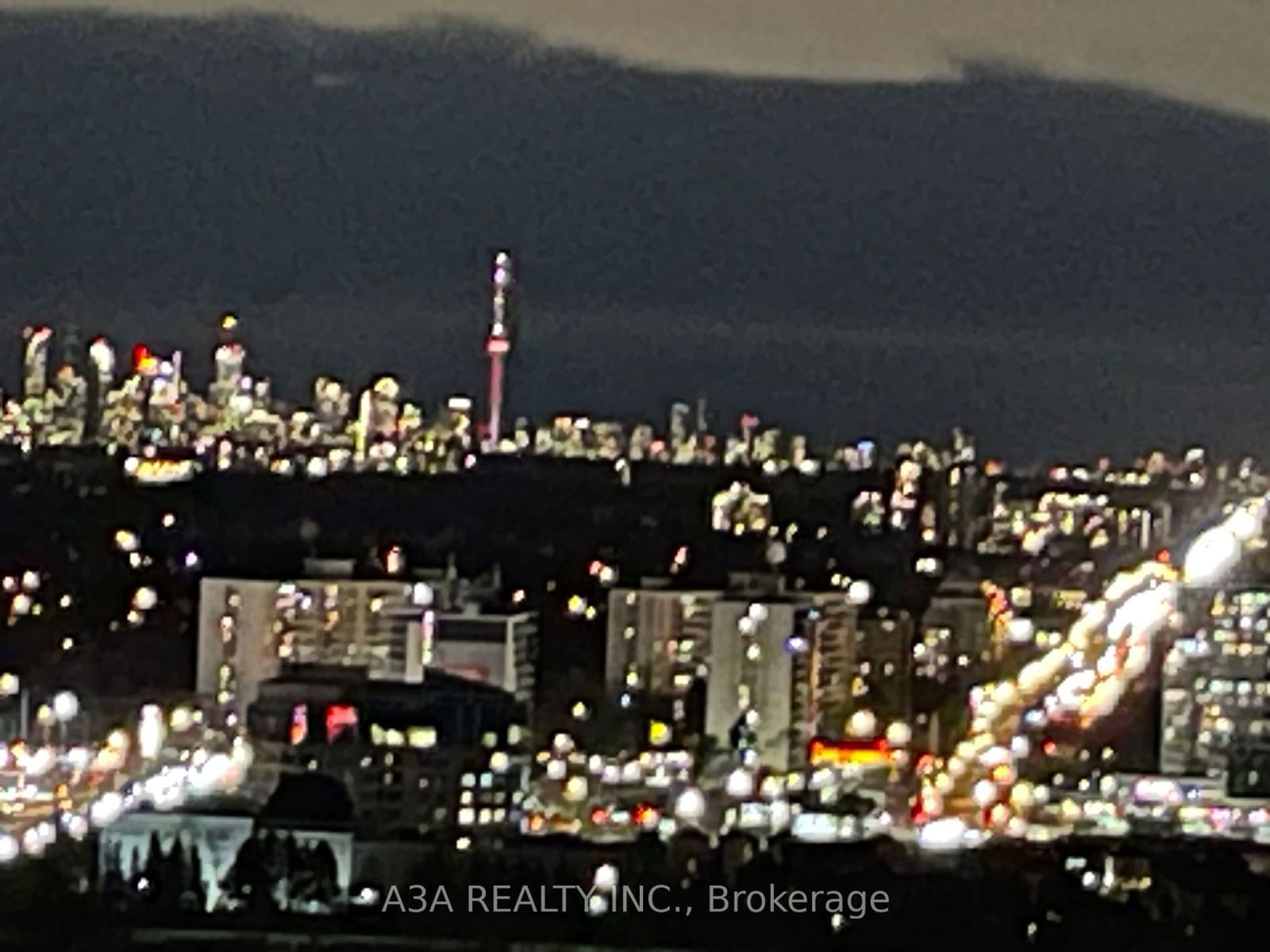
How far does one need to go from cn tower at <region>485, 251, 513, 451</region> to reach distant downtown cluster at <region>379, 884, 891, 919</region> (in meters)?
0.80

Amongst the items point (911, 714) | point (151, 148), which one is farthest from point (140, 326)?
point (911, 714)

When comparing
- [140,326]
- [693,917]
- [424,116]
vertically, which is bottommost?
[693,917]

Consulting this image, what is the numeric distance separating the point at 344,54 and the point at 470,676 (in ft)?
3.03

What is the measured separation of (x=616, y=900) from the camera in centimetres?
328

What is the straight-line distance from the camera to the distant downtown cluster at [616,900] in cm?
325

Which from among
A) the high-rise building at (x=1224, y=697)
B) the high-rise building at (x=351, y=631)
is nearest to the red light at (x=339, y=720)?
the high-rise building at (x=351, y=631)

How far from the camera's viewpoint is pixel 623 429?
390cm

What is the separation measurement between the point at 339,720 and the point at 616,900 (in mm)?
749

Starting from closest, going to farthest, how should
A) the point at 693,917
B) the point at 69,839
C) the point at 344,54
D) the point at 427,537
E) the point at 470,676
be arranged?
the point at 693,917 < the point at 69,839 < the point at 344,54 < the point at 470,676 < the point at 427,537

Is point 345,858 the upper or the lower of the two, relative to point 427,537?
lower

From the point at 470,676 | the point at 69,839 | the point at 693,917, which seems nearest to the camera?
the point at 693,917

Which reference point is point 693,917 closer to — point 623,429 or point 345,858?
point 345,858

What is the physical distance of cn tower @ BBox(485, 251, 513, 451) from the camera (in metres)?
3.83

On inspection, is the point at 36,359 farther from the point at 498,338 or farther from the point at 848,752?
the point at 848,752
